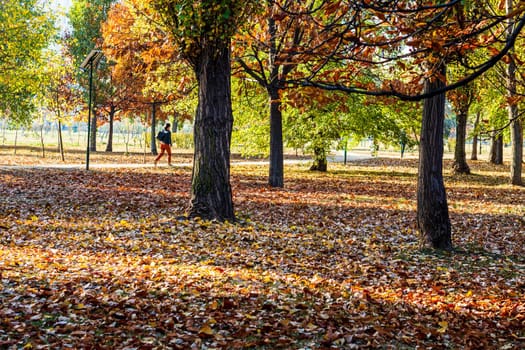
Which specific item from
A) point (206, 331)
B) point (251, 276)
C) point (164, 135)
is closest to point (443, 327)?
point (206, 331)

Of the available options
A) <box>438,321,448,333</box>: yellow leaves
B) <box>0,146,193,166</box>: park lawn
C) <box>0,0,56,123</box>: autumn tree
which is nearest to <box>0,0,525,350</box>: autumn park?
<box>438,321,448,333</box>: yellow leaves

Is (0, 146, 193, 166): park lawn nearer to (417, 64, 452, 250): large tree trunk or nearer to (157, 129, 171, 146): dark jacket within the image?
(157, 129, 171, 146): dark jacket

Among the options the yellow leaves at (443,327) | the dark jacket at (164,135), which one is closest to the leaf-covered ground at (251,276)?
the yellow leaves at (443,327)

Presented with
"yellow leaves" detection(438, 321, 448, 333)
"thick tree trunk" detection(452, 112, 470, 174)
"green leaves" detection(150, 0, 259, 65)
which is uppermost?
"green leaves" detection(150, 0, 259, 65)

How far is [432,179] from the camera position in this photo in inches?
317

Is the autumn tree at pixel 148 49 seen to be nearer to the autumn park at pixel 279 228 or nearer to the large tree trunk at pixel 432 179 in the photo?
the autumn park at pixel 279 228

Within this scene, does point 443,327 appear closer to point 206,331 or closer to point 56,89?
point 206,331

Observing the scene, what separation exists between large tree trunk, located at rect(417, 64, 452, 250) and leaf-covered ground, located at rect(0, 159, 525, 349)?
0.35 m

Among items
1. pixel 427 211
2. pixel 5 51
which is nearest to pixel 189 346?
pixel 427 211

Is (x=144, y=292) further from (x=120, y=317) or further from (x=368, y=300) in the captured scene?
(x=368, y=300)

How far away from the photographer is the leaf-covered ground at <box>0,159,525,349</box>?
4.85 meters

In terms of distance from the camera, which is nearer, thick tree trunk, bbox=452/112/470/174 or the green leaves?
the green leaves

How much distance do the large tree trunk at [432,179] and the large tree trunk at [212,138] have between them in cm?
358

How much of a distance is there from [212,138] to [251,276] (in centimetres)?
374
